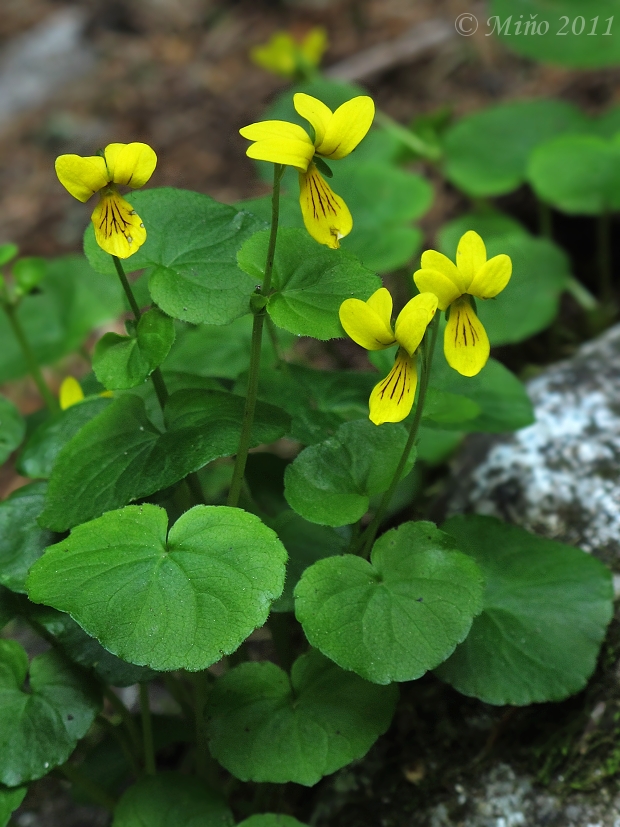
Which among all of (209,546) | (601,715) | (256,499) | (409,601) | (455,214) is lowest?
(455,214)

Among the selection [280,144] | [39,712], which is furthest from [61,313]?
[280,144]

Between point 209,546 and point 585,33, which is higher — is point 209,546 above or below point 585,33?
above

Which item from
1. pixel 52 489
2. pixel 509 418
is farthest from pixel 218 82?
pixel 52 489

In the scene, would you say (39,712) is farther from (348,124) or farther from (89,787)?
(348,124)

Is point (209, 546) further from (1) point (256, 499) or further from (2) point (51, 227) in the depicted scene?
(2) point (51, 227)

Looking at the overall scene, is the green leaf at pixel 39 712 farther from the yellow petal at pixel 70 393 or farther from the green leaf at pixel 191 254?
the green leaf at pixel 191 254

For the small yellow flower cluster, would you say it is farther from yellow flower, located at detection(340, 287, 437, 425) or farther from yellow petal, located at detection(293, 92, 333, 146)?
yellow petal, located at detection(293, 92, 333, 146)

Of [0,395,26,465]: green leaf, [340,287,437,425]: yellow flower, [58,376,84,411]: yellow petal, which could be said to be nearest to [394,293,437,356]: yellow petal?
[340,287,437,425]: yellow flower
